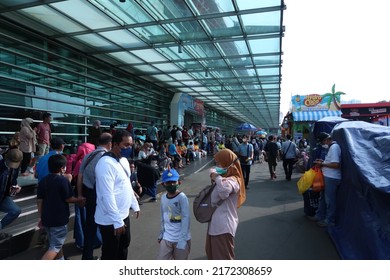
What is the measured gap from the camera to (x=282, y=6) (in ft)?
22.5

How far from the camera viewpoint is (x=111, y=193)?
2686 mm

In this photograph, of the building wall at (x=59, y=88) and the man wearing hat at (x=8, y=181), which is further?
the building wall at (x=59, y=88)

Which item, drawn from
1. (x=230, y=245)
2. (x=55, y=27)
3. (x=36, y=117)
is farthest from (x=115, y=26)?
(x=230, y=245)

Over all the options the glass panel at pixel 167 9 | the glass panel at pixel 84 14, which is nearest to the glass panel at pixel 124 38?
the glass panel at pixel 84 14

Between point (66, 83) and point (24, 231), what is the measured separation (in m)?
7.67

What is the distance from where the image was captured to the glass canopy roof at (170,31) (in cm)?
714

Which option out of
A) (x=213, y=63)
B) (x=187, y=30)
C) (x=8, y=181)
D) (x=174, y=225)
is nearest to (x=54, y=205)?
(x=8, y=181)

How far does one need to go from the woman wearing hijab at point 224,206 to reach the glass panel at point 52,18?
7.20 metres

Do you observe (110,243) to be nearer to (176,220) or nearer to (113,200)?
(113,200)

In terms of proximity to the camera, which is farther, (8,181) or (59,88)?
(59,88)

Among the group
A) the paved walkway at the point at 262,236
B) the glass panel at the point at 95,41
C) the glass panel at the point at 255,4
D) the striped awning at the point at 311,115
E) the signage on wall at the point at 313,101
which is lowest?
the paved walkway at the point at 262,236

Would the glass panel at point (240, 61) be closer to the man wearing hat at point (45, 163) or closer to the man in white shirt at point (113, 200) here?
the man wearing hat at point (45, 163)

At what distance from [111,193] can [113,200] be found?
0.07 metres
